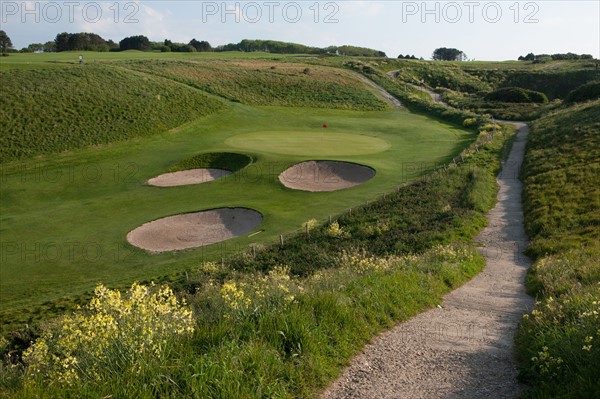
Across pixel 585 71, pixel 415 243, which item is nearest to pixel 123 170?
pixel 415 243

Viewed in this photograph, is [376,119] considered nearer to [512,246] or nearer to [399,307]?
[512,246]

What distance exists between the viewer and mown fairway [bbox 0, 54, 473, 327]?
74.4 feet

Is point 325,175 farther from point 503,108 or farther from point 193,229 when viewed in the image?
point 503,108

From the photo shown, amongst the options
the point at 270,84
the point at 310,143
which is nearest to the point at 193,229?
the point at 310,143

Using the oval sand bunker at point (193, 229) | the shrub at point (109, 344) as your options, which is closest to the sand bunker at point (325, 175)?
the oval sand bunker at point (193, 229)

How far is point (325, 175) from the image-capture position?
124 ft

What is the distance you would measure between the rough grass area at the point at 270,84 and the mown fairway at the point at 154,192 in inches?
385

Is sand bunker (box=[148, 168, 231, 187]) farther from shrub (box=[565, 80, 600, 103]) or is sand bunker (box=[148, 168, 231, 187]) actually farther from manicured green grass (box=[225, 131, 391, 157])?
shrub (box=[565, 80, 600, 103])

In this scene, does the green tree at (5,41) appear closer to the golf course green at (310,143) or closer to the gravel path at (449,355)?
the golf course green at (310,143)

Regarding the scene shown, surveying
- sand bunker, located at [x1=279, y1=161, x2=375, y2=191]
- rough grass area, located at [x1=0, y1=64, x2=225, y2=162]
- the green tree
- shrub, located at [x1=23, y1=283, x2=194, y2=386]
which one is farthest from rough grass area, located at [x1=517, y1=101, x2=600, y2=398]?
the green tree

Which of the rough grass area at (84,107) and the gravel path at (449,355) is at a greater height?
the rough grass area at (84,107)

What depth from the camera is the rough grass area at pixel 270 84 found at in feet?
232

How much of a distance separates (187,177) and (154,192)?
13.6 ft

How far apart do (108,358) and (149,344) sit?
20.8 inches
